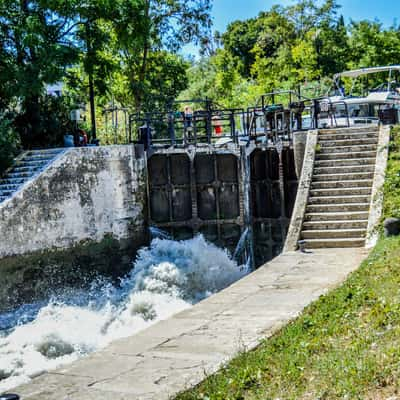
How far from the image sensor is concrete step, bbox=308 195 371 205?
12732 mm

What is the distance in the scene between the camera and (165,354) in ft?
21.2

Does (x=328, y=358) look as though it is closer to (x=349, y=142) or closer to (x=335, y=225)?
(x=335, y=225)

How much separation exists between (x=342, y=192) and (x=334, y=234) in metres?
1.38

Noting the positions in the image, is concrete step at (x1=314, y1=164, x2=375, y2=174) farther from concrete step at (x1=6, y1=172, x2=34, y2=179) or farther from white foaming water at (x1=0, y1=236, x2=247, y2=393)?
concrete step at (x1=6, y1=172, x2=34, y2=179)

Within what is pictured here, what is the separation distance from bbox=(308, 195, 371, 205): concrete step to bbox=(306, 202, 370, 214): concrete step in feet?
0.43

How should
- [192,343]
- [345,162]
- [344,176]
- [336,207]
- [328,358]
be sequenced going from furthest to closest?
1. [345,162]
2. [344,176]
3. [336,207]
4. [192,343]
5. [328,358]

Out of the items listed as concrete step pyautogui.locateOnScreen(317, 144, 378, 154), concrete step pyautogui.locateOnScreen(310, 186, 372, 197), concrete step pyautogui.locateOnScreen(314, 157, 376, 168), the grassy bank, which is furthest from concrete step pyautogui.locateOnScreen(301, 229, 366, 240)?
the grassy bank

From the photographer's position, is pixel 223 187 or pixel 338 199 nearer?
pixel 338 199

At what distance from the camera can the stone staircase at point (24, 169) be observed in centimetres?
1445

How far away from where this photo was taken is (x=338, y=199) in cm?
1286

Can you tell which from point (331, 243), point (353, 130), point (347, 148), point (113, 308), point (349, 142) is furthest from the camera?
point (353, 130)

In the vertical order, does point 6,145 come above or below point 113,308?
above

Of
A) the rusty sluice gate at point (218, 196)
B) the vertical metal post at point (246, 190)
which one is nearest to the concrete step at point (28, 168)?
the rusty sluice gate at point (218, 196)

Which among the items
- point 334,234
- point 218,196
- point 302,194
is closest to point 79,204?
point 218,196
